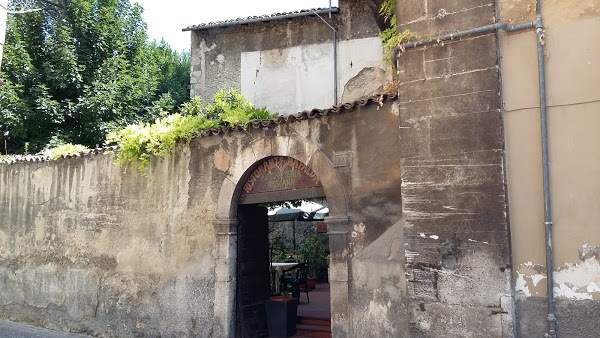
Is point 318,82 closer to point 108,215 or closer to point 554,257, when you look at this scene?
point 108,215

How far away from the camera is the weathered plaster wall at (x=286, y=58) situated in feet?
46.1

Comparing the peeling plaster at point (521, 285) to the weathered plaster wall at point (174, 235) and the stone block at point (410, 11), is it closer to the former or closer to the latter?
the weathered plaster wall at point (174, 235)

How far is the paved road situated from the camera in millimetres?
9875

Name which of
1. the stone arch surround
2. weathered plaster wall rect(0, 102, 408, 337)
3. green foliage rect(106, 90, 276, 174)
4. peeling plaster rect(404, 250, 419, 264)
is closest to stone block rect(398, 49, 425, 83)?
weathered plaster wall rect(0, 102, 408, 337)

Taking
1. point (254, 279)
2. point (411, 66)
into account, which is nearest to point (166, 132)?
point (254, 279)

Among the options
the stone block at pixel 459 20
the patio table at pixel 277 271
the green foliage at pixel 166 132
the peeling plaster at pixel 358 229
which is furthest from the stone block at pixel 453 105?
the patio table at pixel 277 271

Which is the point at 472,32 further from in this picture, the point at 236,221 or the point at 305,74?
the point at 305,74

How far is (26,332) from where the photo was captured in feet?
33.6

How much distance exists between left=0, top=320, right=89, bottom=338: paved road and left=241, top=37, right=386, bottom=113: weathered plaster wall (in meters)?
7.69

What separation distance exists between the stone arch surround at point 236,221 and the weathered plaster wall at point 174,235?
0.06 feet

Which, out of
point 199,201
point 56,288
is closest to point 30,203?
point 56,288

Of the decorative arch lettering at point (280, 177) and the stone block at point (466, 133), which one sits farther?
the decorative arch lettering at point (280, 177)

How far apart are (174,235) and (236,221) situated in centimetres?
123

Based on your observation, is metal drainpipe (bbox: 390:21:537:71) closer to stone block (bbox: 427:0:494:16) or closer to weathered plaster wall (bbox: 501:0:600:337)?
weathered plaster wall (bbox: 501:0:600:337)
